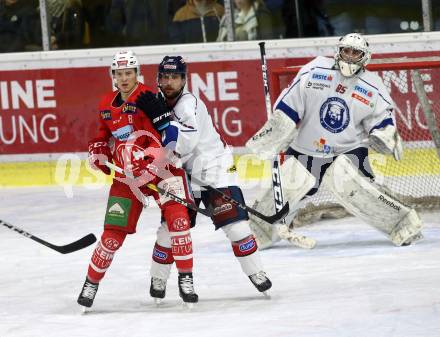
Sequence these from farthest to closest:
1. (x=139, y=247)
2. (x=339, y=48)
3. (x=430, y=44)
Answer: (x=430, y=44) → (x=139, y=247) → (x=339, y=48)

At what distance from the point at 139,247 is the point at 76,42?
8.55 ft

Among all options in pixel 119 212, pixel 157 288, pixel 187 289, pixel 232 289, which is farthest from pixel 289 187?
pixel 119 212

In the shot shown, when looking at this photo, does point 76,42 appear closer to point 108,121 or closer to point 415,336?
point 108,121

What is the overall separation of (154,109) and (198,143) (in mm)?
304

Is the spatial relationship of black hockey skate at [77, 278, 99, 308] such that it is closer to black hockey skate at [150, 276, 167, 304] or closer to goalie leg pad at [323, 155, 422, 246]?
black hockey skate at [150, 276, 167, 304]

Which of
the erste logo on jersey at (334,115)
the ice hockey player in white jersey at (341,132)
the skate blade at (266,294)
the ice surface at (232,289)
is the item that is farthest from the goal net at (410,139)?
the skate blade at (266,294)

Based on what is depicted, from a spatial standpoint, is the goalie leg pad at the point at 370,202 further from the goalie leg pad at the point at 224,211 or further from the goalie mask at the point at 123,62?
the goalie mask at the point at 123,62

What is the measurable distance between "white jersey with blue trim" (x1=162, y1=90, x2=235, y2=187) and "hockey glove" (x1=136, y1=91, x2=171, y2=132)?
0.04 m

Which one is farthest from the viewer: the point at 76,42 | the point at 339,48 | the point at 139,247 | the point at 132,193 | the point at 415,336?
the point at 76,42

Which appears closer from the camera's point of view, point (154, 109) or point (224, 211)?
point (154, 109)

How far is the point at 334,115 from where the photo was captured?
6.90m

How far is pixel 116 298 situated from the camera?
→ 605 cm

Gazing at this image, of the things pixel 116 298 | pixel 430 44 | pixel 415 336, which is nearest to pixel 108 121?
pixel 116 298

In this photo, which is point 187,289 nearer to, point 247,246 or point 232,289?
point 247,246
